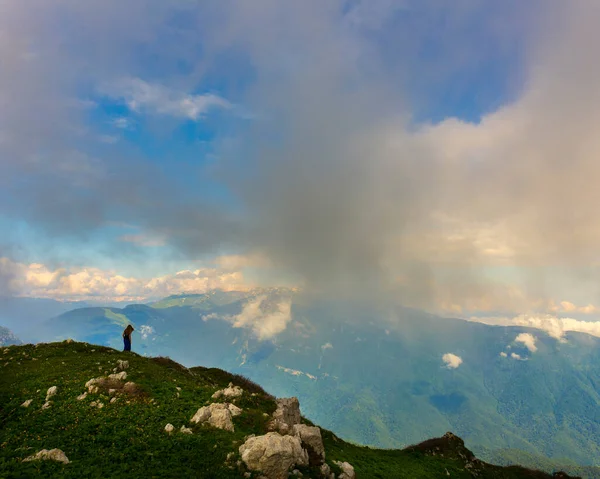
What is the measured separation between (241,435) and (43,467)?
15.1 m

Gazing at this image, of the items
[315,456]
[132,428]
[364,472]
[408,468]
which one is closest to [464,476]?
[408,468]

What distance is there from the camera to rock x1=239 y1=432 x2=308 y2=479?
2586 centimetres

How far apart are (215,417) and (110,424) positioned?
31.0 feet

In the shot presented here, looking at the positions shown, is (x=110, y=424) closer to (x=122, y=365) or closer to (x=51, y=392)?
(x=51, y=392)

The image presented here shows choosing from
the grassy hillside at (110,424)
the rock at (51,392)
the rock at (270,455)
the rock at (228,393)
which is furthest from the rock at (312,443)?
the rock at (51,392)

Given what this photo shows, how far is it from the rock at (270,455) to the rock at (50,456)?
13365 mm

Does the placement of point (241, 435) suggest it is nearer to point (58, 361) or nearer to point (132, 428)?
point (132, 428)

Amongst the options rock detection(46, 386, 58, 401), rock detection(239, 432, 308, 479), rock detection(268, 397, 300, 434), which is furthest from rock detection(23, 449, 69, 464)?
rock detection(268, 397, 300, 434)

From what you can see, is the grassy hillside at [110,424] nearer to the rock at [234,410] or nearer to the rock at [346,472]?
the rock at [234,410]

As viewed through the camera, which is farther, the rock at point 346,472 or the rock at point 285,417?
the rock at point 346,472

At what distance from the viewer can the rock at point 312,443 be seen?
106 ft

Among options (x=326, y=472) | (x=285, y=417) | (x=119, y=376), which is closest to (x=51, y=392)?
(x=119, y=376)

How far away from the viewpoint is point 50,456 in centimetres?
2322

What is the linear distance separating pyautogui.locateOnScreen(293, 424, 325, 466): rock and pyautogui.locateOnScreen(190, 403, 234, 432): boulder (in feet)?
24.2
